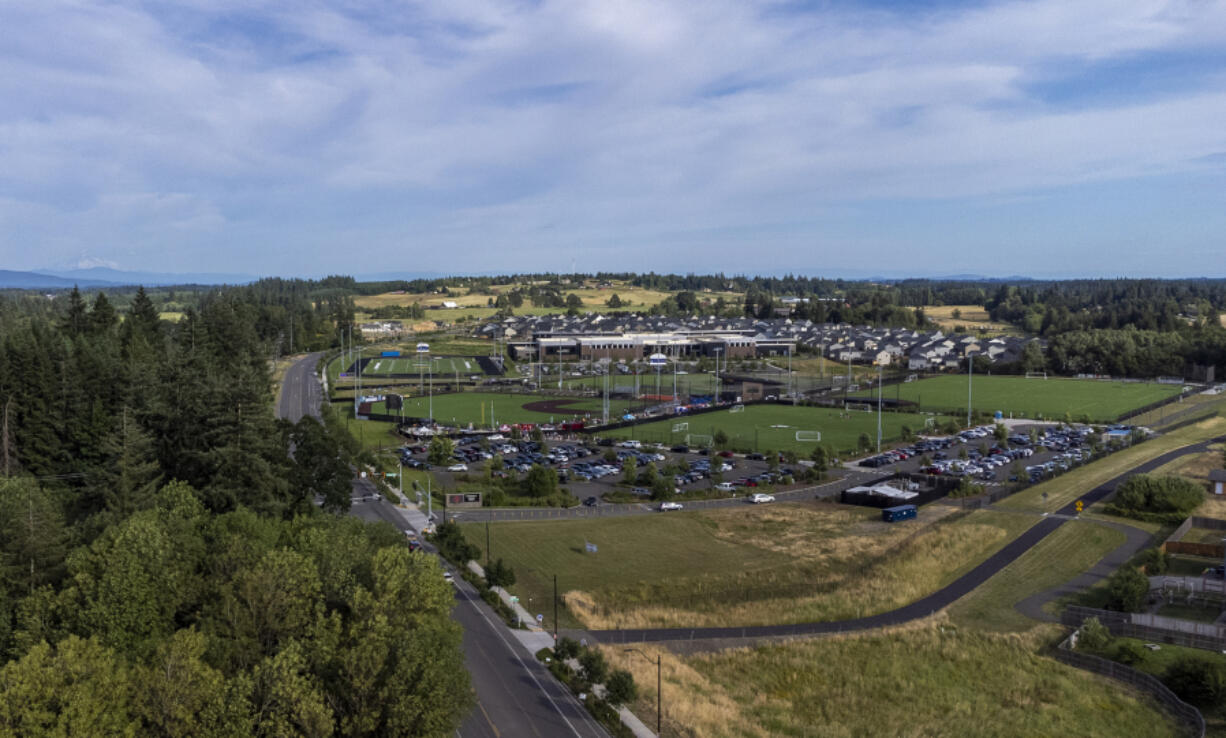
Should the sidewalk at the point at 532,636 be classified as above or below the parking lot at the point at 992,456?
below

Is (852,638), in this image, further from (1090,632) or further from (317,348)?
(317,348)

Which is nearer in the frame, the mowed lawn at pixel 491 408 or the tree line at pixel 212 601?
the tree line at pixel 212 601

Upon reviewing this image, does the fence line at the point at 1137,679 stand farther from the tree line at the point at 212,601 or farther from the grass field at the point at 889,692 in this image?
the tree line at the point at 212,601

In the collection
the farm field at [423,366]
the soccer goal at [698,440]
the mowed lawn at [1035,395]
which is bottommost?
the soccer goal at [698,440]

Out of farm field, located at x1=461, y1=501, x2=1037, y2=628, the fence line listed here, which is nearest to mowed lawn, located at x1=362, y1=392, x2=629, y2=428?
farm field, located at x1=461, y1=501, x2=1037, y2=628

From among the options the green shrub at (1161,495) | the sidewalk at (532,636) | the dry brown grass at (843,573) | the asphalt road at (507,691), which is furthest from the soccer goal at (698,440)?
the asphalt road at (507,691)

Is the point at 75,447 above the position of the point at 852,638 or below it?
above

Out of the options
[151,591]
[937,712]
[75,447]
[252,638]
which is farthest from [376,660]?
[75,447]

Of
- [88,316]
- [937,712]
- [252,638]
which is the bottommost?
[937,712]

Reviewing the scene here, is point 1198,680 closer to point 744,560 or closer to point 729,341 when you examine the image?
point 744,560
